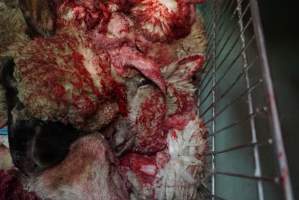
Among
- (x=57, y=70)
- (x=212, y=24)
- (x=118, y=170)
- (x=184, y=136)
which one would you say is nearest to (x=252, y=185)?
(x=184, y=136)

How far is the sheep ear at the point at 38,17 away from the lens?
0.90 metres

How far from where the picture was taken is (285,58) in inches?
49.8

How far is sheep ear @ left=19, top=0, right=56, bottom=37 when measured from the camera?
90 centimetres

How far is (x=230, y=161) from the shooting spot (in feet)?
3.47

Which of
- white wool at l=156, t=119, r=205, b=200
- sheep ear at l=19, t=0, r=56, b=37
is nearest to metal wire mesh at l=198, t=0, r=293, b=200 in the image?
white wool at l=156, t=119, r=205, b=200

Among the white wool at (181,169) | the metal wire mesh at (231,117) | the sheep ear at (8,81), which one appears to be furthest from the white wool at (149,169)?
the sheep ear at (8,81)

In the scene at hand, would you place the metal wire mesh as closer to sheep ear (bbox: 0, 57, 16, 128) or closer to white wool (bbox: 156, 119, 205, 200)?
white wool (bbox: 156, 119, 205, 200)

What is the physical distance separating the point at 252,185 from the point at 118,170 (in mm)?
353

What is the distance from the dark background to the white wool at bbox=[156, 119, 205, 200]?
30 centimetres

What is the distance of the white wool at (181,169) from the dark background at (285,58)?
30 cm

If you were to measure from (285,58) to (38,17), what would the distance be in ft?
2.38

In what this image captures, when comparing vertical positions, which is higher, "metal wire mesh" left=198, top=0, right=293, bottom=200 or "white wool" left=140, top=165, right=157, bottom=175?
"metal wire mesh" left=198, top=0, right=293, bottom=200

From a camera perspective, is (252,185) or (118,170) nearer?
(118,170)

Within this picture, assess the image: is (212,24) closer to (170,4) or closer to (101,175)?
(170,4)
